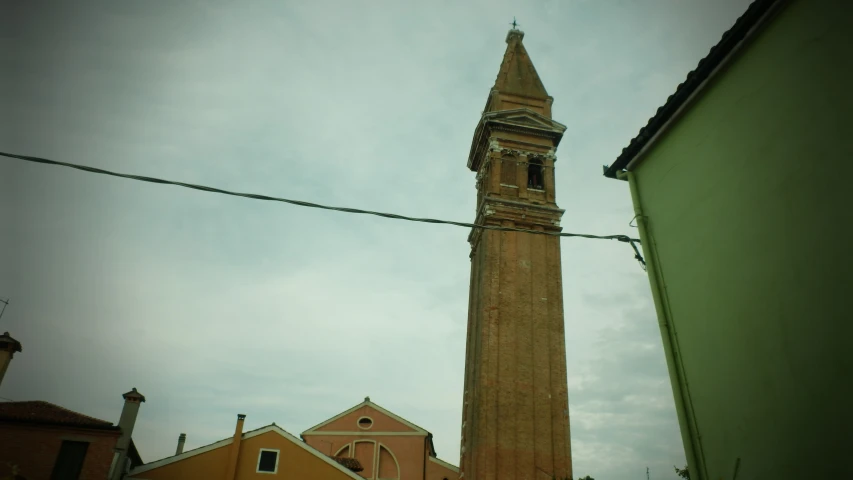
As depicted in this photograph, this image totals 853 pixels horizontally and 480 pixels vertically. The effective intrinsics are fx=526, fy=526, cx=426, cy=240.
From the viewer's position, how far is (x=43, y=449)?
16859mm

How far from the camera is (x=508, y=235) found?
2219 cm

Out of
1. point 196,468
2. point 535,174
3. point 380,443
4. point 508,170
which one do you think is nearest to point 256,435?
point 196,468

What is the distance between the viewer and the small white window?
1955 centimetres

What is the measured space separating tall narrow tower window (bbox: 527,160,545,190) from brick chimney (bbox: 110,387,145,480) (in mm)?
18092

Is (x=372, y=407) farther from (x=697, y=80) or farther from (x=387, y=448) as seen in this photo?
(x=697, y=80)

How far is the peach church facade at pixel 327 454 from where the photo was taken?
62.7 feet

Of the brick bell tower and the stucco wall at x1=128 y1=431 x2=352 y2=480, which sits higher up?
the brick bell tower

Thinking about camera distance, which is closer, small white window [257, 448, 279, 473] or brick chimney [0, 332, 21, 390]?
brick chimney [0, 332, 21, 390]

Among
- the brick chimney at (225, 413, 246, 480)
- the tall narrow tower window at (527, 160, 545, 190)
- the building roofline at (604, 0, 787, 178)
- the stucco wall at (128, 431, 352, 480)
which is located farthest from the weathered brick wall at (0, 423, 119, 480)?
the tall narrow tower window at (527, 160, 545, 190)

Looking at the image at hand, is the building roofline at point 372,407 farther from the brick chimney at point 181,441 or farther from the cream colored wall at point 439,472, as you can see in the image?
the brick chimney at point 181,441

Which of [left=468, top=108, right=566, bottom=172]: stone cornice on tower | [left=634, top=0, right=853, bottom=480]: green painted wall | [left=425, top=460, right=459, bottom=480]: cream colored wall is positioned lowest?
[left=634, top=0, right=853, bottom=480]: green painted wall

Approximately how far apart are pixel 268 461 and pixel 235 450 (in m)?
1.28

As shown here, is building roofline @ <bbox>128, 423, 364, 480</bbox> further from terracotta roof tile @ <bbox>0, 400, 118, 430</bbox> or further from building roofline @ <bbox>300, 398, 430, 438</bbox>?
building roofline @ <bbox>300, 398, 430, 438</bbox>

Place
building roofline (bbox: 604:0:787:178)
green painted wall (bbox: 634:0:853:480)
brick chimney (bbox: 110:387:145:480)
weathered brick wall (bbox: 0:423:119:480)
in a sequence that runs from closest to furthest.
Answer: green painted wall (bbox: 634:0:853:480), building roofline (bbox: 604:0:787:178), weathered brick wall (bbox: 0:423:119:480), brick chimney (bbox: 110:387:145:480)
